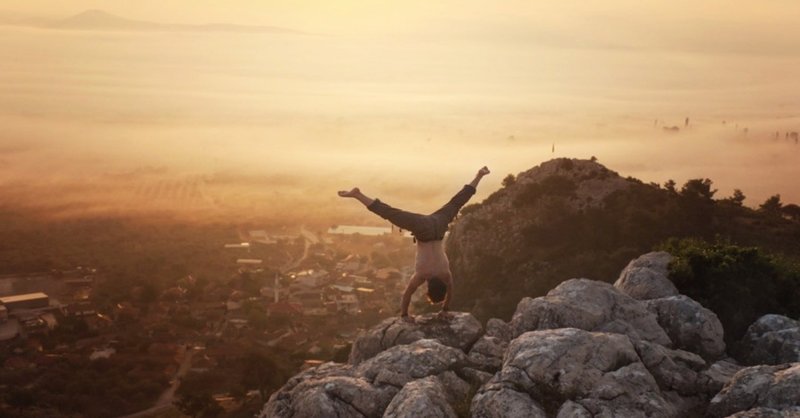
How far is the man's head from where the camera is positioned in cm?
2144

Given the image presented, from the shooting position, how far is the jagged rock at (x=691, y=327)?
2148 centimetres

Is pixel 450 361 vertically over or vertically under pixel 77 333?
over

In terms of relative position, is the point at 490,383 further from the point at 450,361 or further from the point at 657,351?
the point at 657,351

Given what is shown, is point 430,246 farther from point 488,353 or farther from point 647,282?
point 647,282

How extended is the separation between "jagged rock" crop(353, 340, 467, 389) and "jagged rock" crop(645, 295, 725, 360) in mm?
6002

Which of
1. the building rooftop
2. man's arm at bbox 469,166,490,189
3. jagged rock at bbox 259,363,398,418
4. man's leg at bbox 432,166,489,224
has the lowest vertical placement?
the building rooftop

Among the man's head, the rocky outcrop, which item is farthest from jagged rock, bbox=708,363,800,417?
the rocky outcrop

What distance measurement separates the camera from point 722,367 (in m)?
19.9

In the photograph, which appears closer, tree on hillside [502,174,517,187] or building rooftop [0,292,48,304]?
tree on hillside [502,174,517,187]

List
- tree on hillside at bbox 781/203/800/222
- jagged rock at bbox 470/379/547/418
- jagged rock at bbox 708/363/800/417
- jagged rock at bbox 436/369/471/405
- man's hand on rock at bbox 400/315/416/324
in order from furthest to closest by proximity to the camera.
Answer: tree on hillside at bbox 781/203/800/222 → man's hand on rock at bbox 400/315/416/324 → jagged rock at bbox 436/369/471/405 → jagged rock at bbox 470/379/547/418 → jagged rock at bbox 708/363/800/417

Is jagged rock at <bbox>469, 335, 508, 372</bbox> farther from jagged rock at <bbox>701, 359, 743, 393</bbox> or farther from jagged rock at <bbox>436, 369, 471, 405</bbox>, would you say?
jagged rock at <bbox>701, 359, 743, 393</bbox>

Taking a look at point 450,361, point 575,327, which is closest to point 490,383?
point 450,361

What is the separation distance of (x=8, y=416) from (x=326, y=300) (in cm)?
3702

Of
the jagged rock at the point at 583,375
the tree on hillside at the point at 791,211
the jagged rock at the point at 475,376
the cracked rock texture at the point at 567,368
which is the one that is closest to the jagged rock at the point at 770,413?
the cracked rock texture at the point at 567,368
